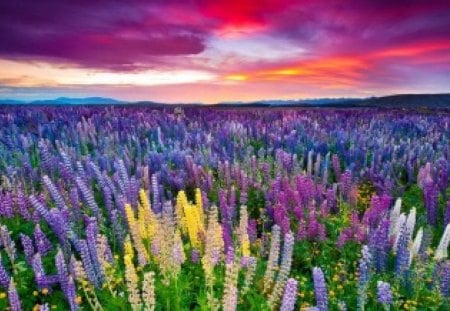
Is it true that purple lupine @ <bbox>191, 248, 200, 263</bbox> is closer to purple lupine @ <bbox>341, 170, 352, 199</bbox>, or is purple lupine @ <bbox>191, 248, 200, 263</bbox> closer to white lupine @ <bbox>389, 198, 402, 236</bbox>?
white lupine @ <bbox>389, 198, 402, 236</bbox>

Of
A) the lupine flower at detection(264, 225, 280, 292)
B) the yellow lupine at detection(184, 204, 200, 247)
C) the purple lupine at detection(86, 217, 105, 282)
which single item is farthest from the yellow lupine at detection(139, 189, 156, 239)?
the lupine flower at detection(264, 225, 280, 292)

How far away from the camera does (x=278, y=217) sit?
5.14m

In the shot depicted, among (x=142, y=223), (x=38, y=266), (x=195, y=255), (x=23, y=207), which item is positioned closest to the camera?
(x=38, y=266)

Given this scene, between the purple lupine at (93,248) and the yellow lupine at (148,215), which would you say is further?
the yellow lupine at (148,215)

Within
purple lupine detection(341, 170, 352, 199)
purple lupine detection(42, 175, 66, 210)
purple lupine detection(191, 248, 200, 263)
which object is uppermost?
purple lupine detection(42, 175, 66, 210)

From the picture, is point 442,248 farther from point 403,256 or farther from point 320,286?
point 320,286

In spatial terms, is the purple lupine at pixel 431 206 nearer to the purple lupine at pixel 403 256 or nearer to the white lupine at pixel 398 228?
the white lupine at pixel 398 228

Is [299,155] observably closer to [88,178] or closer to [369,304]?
[88,178]

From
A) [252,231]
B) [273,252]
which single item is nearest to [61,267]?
[273,252]

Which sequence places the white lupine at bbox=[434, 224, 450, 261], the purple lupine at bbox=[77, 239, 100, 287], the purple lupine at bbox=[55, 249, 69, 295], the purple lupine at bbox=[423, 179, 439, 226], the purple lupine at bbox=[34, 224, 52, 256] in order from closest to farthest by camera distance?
the purple lupine at bbox=[55, 249, 69, 295] → the purple lupine at bbox=[77, 239, 100, 287] → the purple lupine at bbox=[34, 224, 52, 256] → the white lupine at bbox=[434, 224, 450, 261] → the purple lupine at bbox=[423, 179, 439, 226]

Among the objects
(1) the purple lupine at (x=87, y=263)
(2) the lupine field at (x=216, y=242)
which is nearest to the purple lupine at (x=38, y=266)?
(2) the lupine field at (x=216, y=242)

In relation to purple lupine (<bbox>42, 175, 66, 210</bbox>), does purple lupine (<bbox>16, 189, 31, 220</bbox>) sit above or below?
below

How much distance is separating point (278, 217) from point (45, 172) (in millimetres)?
3790

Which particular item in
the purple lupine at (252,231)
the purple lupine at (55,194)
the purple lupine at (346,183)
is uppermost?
the purple lupine at (55,194)
